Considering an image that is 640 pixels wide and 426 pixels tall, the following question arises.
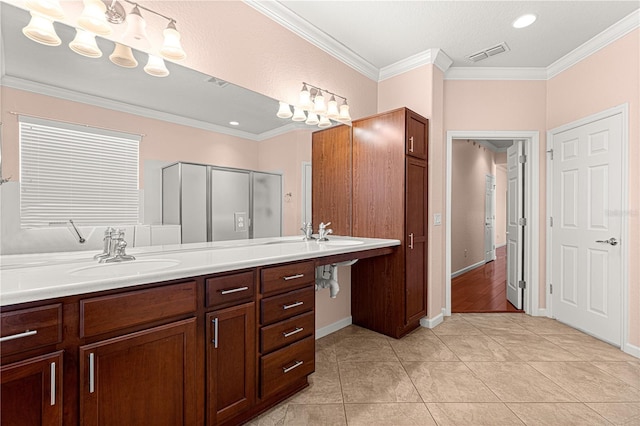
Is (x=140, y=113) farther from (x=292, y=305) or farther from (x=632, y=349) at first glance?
(x=632, y=349)

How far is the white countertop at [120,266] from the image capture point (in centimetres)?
96

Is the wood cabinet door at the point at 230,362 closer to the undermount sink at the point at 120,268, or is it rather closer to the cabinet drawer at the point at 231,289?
the cabinet drawer at the point at 231,289

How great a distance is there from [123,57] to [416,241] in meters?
2.47

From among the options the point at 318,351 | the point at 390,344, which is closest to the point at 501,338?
the point at 390,344

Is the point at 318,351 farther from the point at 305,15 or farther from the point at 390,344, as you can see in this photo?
the point at 305,15

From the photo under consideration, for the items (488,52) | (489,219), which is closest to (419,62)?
(488,52)

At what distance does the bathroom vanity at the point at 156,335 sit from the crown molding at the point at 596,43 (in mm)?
3111

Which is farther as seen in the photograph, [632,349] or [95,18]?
[632,349]

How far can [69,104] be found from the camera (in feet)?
4.51

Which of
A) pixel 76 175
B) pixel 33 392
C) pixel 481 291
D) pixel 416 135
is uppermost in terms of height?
pixel 416 135

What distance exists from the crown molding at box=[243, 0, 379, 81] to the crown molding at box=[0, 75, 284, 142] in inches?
35.2

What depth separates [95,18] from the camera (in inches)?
55.2

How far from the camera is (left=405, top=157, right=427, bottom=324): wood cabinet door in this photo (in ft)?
8.50

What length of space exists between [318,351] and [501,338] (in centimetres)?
163
